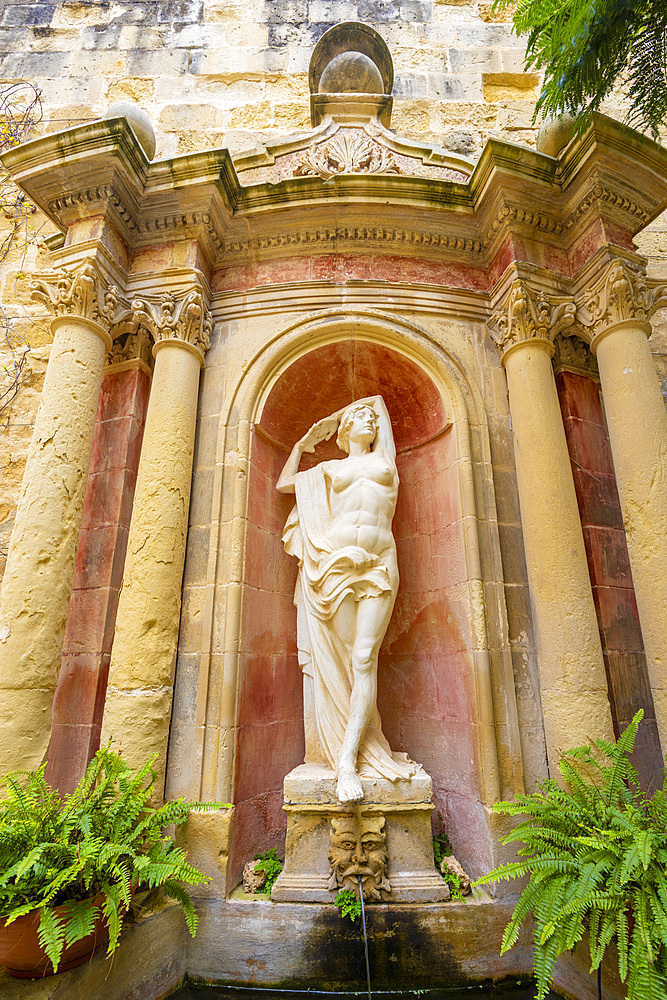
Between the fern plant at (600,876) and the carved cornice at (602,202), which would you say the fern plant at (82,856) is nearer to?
the fern plant at (600,876)

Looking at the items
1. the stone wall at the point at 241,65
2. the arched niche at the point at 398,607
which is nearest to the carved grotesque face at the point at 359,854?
the arched niche at the point at 398,607

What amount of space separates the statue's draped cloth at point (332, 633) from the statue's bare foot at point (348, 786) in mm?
145

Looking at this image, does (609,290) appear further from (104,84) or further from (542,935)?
(104,84)

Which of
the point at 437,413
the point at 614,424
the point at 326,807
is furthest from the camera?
the point at 437,413

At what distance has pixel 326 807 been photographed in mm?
3561

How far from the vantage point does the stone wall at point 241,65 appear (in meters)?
7.65

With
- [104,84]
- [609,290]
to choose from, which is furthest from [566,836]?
[104,84]

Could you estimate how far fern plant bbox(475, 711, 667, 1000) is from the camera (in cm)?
246

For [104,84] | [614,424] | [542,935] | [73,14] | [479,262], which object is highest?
A: [73,14]

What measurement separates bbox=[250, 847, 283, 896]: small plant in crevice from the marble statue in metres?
0.65

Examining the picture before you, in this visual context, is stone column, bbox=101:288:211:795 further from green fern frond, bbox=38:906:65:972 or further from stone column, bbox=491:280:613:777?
stone column, bbox=491:280:613:777

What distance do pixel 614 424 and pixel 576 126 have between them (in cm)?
232

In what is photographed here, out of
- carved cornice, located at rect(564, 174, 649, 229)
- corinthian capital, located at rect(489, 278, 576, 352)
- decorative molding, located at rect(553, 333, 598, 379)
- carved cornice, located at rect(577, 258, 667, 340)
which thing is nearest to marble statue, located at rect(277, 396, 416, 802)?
corinthian capital, located at rect(489, 278, 576, 352)

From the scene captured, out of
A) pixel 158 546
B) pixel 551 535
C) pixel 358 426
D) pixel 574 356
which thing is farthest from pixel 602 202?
pixel 158 546
